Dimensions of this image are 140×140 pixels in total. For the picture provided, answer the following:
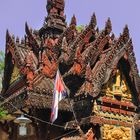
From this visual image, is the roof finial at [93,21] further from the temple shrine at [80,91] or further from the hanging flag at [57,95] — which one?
the hanging flag at [57,95]

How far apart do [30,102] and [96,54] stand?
181 inches

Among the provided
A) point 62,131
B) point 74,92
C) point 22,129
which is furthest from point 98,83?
point 22,129

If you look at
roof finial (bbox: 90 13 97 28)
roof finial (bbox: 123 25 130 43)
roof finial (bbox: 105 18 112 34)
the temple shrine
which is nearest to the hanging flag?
the temple shrine

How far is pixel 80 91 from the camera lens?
17438 mm

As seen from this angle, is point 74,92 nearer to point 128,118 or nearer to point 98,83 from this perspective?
point 98,83

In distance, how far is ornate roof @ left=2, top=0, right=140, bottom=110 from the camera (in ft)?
57.0

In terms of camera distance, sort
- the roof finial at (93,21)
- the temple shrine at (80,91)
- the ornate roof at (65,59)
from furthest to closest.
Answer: the roof finial at (93,21) < the ornate roof at (65,59) < the temple shrine at (80,91)

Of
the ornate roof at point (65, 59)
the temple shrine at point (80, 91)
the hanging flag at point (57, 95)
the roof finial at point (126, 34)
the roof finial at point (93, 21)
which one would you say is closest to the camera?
the hanging flag at point (57, 95)

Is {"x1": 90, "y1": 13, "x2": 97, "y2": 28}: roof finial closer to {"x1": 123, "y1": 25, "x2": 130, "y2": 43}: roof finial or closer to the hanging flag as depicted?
{"x1": 123, "y1": 25, "x2": 130, "y2": 43}: roof finial

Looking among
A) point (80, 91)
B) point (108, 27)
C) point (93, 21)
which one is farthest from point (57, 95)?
point (108, 27)

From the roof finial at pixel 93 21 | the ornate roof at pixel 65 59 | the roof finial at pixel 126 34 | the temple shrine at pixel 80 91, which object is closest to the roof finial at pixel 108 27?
the ornate roof at pixel 65 59

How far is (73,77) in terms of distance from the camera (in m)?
18.5

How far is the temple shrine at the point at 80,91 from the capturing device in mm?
16891

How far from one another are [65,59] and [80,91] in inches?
101
